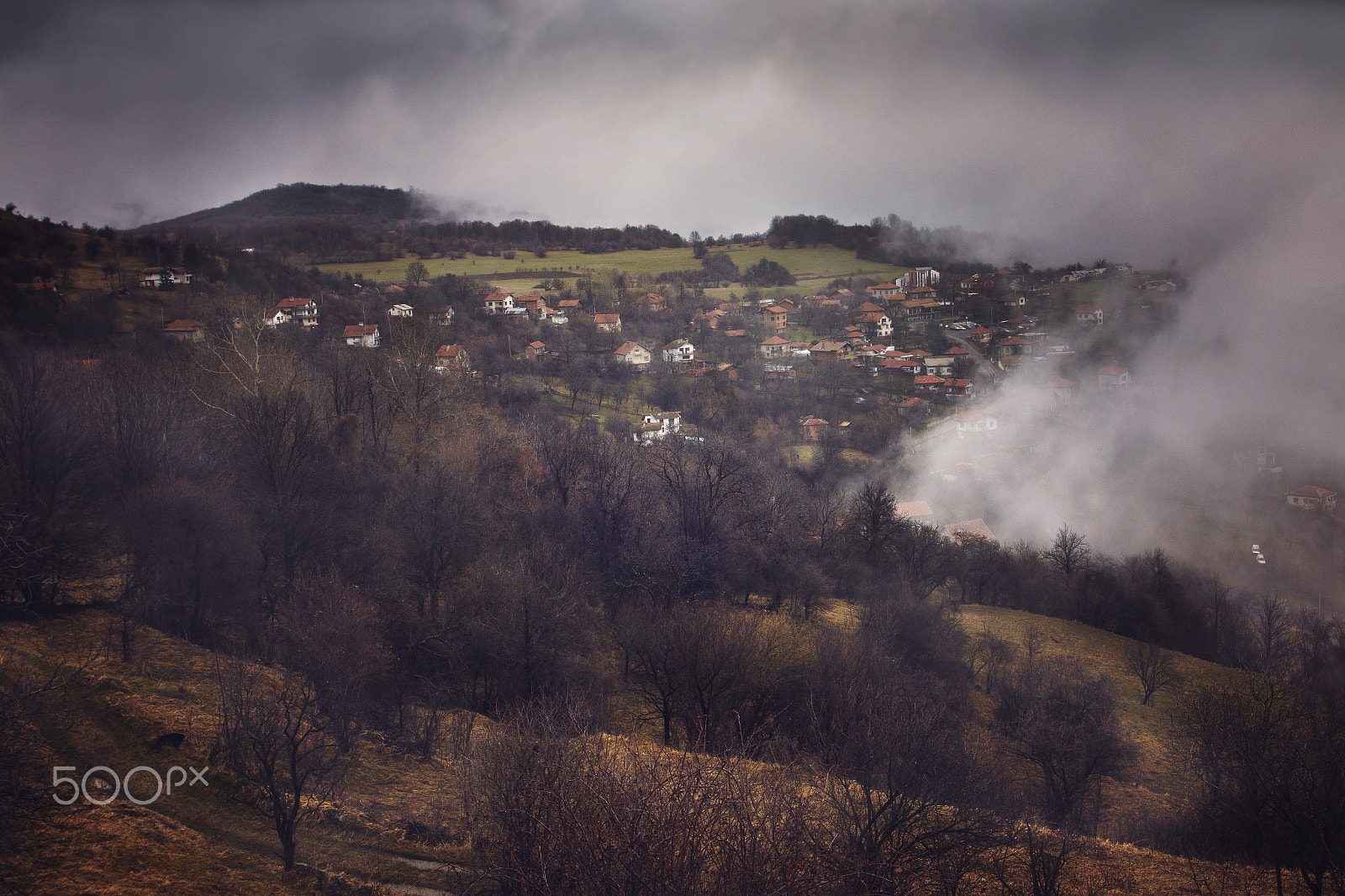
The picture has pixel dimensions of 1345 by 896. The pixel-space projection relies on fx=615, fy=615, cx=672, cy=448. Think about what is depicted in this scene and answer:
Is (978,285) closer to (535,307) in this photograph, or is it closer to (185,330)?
(535,307)

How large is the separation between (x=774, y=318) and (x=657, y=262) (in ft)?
83.8

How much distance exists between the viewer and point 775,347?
68.5m

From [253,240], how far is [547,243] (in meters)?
40.0

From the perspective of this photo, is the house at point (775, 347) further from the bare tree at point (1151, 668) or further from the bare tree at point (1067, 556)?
the bare tree at point (1151, 668)

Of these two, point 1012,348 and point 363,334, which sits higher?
point 363,334

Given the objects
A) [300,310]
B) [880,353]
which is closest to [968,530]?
[880,353]

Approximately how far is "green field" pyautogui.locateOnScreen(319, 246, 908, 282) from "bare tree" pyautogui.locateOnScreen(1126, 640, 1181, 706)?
60.4 m

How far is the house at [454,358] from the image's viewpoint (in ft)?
150

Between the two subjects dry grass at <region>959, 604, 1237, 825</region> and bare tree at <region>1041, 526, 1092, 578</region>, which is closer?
dry grass at <region>959, 604, 1237, 825</region>

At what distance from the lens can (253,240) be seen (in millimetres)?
60625

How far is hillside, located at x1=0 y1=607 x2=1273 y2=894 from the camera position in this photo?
8349 millimetres

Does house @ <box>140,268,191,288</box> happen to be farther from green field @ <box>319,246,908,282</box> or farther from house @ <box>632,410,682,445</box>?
house @ <box>632,410,682,445</box>

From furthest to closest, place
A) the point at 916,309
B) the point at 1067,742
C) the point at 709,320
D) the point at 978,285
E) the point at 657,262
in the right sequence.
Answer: the point at 657,262 < the point at 709,320 < the point at 916,309 < the point at 978,285 < the point at 1067,742

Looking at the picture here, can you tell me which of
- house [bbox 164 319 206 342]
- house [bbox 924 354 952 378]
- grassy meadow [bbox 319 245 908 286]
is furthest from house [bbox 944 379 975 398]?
house [bbox 164 319 206 342]
